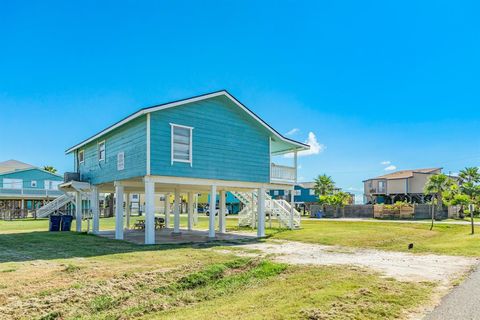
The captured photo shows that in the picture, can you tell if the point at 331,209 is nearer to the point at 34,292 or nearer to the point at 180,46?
the point at 180,46

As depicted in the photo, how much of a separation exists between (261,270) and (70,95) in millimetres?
20249

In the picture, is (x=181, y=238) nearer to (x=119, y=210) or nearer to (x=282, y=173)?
(x=119, y=210)

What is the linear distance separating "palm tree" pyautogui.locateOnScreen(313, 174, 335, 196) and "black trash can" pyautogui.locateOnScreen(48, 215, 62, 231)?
48779 mm

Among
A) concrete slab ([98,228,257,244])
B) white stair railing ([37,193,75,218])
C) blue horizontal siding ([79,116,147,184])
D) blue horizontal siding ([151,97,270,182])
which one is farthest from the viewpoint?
white stair railing ([37,193,75,218])

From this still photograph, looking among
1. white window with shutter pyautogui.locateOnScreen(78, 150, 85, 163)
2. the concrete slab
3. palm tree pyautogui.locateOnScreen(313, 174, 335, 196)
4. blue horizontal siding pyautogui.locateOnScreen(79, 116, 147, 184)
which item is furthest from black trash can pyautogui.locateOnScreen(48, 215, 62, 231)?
palm tree pyautogui.locateOnScreen(313, 174, 335, 196)

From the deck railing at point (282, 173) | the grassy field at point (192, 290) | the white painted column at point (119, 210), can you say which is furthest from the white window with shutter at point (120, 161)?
the deck railing at point (282, 173)

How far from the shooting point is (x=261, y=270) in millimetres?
10688

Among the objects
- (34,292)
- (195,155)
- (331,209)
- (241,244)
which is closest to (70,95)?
(195,155)

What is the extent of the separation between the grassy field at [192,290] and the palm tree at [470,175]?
52530mm

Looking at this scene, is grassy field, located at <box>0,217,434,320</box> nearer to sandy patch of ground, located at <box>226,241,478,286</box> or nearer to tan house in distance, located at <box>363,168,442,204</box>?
sandy patch of ground, located at <box>226,241,478,286</box>

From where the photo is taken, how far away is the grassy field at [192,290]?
22.5 feet

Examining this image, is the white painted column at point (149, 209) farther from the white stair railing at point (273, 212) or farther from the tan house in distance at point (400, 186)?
the tan house in distance at point (400, 186)

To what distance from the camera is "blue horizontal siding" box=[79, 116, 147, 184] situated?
54.9 ft

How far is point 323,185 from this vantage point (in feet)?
215
